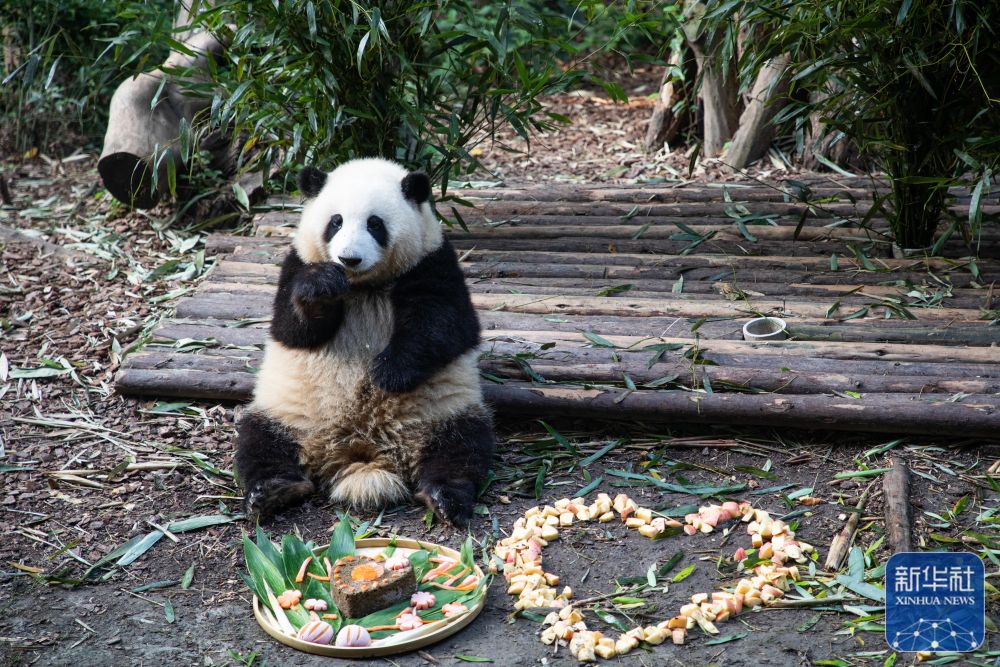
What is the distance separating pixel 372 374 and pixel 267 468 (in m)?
0.51

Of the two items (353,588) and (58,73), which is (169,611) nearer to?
(353,588)

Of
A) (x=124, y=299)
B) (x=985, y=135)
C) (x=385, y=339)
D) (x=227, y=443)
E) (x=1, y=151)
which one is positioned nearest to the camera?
(x=385, y=339)

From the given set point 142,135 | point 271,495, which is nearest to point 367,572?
point 271,495

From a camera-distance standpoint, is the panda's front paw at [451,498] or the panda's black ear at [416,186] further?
the panda's black ear at [416,186]

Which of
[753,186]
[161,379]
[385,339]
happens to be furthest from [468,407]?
[753,186]

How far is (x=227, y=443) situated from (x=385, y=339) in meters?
0.91

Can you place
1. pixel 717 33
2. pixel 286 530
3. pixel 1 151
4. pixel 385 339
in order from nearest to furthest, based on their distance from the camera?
1. pixel 286 530
2. pixel 385 339
3. pixel 717 33
4. pixel 1 151

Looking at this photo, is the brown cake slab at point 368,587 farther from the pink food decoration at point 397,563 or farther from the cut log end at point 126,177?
the cut log end at point 126,177

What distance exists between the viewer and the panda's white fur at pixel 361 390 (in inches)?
142

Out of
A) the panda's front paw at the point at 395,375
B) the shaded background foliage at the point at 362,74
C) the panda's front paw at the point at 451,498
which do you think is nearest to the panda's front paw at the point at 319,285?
the panda's front paw at the point at 395,375

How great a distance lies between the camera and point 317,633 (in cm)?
276

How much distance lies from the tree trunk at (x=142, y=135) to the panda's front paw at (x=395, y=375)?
287 cm

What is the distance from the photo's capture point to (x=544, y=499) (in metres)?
3.61

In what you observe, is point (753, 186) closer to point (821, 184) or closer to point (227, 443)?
point (821, 184)
